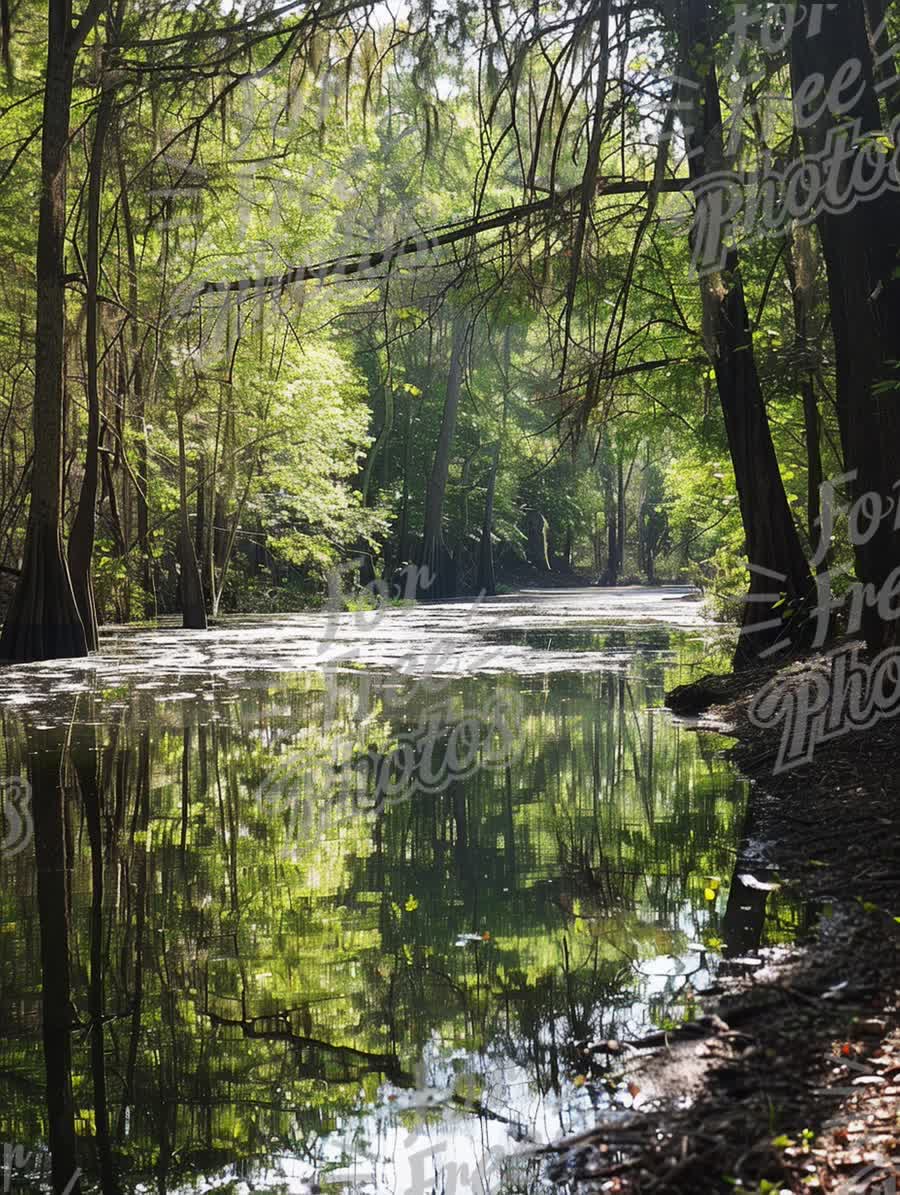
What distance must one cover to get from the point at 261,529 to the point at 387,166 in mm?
10800

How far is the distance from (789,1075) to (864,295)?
16.6ft

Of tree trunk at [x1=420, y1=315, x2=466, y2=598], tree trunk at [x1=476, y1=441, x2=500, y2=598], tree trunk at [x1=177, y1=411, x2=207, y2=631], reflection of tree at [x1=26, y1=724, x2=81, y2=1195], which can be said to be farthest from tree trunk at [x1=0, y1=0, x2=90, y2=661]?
tree trunk at [x1=476, y1=441, x2=500, y2=598]

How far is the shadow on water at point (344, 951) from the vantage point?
103 inches

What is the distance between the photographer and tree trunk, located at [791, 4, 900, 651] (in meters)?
6.72

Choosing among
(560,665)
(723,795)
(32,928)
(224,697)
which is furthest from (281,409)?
(32,928)

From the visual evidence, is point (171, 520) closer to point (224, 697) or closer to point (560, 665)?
point (560, 665)

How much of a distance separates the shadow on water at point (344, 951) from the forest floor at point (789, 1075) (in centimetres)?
11

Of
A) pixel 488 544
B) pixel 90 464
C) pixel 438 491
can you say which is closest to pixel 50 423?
pixel 90 464

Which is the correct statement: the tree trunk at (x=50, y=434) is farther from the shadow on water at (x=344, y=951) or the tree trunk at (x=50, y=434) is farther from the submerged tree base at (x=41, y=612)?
the shadow on water at (x=344, y=951)

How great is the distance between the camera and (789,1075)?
2717mm

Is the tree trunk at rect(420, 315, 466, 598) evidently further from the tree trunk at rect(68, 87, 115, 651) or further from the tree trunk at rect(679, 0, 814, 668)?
the tree trunk at rect(679, 0, 814, 668)

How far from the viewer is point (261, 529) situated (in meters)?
32.1

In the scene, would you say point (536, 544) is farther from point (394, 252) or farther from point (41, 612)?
point (394, 252)

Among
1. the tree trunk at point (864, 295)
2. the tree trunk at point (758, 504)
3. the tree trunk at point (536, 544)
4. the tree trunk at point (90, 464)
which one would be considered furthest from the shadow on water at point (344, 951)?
the tree trunk at point (536, 544)
